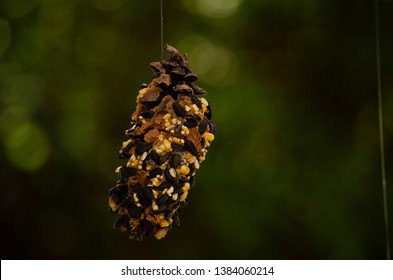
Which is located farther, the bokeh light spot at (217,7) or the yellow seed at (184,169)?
the bokeh light spot at (217,7)

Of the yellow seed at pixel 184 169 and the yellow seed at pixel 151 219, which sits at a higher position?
the yellow seed at pixel 184 169

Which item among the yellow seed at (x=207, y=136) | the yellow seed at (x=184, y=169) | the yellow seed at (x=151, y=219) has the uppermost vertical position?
the yellow seed at (x=207, y=136)

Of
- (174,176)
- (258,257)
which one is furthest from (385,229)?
(174,176)

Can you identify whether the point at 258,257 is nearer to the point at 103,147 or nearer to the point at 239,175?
the point at 239,175

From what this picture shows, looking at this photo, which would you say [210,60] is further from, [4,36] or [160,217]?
[160,217]

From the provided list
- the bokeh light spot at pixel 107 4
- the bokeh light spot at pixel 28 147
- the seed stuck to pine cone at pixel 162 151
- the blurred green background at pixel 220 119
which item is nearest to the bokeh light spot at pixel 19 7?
the blurred green background at pixel 220 119

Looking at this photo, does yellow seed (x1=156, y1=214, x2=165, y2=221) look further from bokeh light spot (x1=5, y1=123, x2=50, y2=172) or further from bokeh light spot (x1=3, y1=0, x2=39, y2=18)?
bokeh light spot (x1=3, y1=0, x2=39, y2=18)

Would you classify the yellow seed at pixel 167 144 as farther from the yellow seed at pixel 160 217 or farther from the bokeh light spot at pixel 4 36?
the bokeh light spot at pixel 4 36
